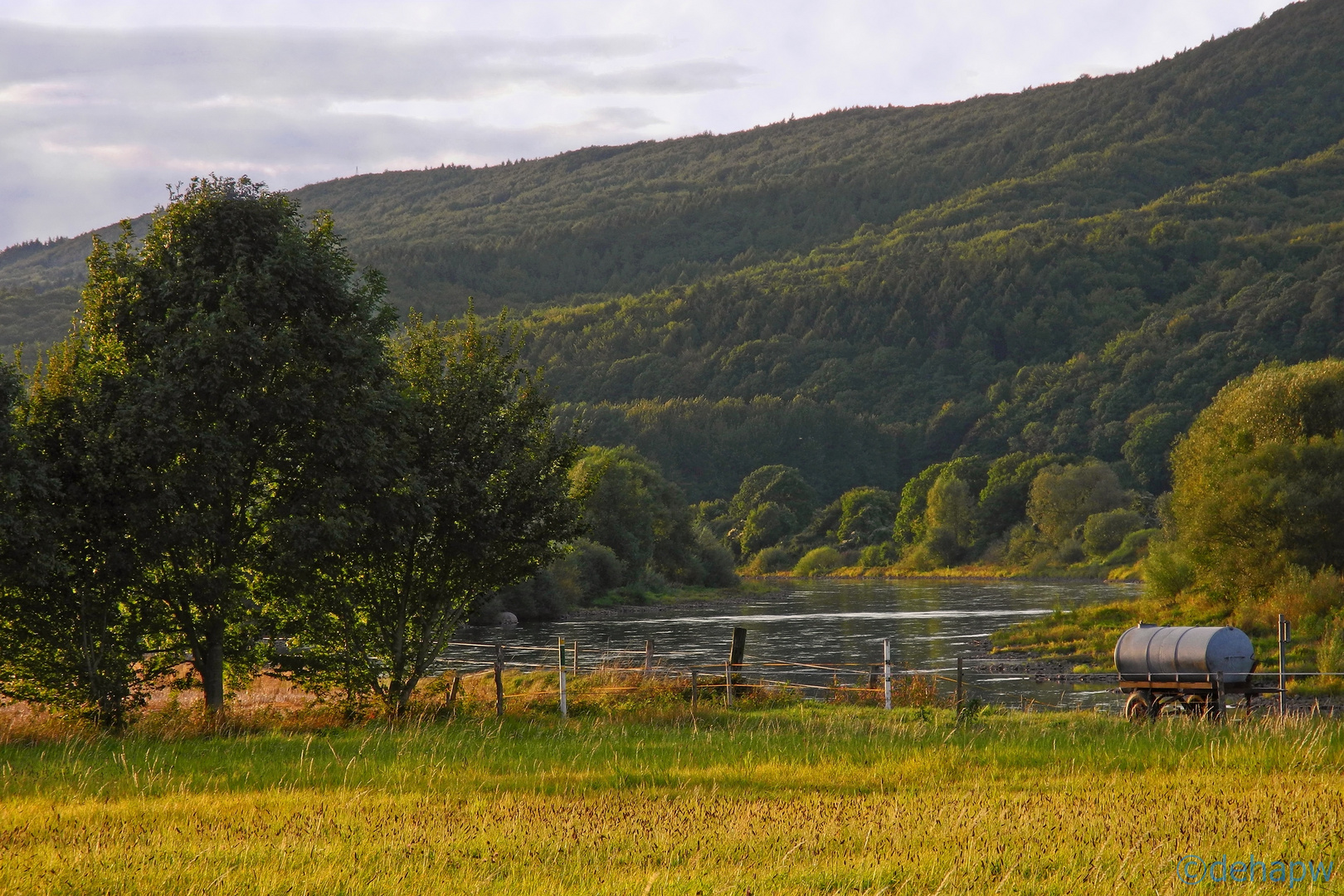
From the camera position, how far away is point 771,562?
165375 mm

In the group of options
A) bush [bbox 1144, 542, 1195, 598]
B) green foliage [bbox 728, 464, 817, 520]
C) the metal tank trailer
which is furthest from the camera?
green foliage [bbox 728, 464, 817, 520]

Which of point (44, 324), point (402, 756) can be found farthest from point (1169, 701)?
point (44, 324)

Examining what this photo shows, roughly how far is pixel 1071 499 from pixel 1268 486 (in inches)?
3306

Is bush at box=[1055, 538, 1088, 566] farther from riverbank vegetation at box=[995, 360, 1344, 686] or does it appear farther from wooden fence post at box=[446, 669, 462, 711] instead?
wooden fence post at box=[446, 669, 462, 711]

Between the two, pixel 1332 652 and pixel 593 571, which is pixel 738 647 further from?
pixel 593 571

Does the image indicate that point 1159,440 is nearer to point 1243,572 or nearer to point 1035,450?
point 1035,450

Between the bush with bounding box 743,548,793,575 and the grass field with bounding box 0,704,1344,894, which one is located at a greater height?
the grass field with bounding box 0,704,1344,894

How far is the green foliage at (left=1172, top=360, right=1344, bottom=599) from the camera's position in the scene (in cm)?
4816

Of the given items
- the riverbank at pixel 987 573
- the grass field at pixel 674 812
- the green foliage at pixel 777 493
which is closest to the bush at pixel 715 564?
the riverbank at pixel 987 573

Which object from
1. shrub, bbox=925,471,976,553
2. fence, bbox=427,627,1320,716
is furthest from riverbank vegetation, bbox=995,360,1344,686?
shrub, bbox=925,471,976,553

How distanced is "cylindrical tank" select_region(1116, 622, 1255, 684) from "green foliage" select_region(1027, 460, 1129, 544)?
4151 inches

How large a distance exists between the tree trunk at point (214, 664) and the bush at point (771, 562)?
14493 cm

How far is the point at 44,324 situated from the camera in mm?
191375

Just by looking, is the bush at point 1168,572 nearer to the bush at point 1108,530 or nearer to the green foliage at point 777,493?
the bush at point 1108,530
